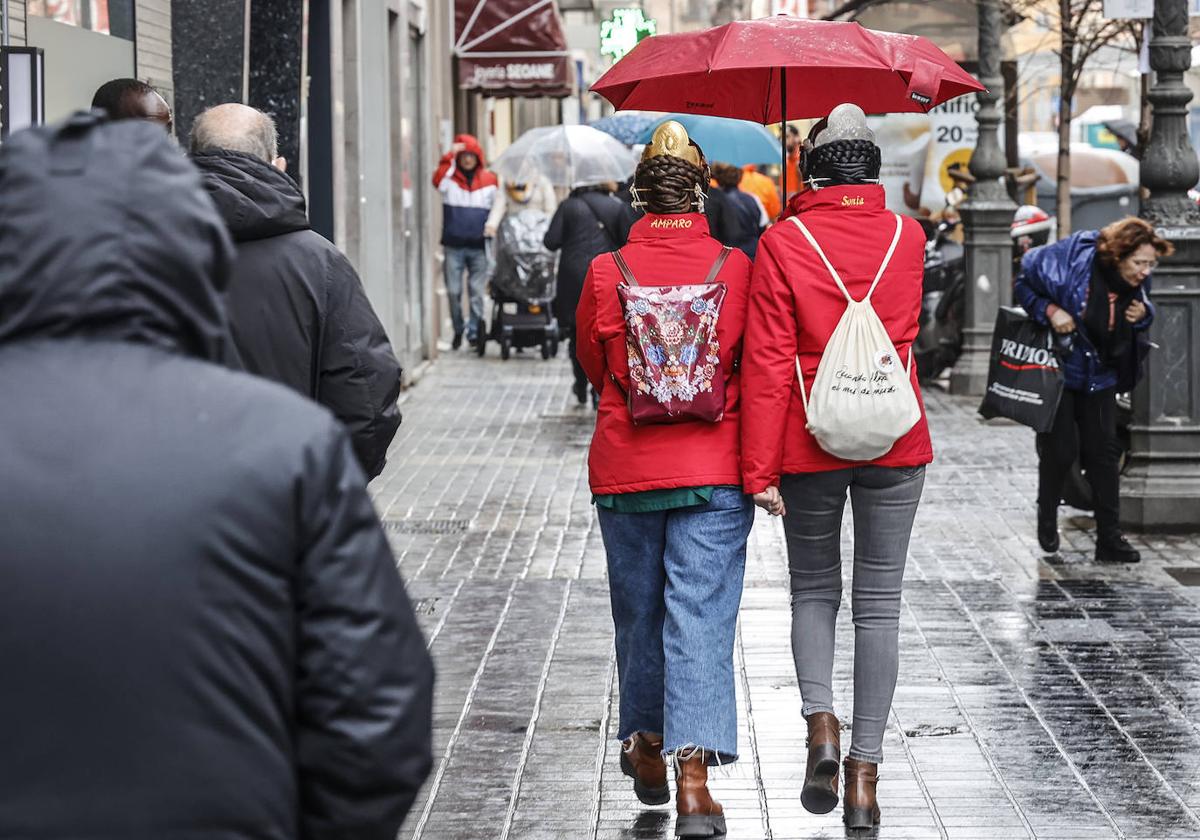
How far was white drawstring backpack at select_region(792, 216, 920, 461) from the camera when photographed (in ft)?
17.2

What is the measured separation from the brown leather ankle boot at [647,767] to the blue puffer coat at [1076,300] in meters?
4.31

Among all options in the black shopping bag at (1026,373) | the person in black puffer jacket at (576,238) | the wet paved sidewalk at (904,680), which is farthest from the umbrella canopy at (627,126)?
the black shopping bag at (1026,373)

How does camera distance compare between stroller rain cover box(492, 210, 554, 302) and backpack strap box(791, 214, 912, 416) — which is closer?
backpack strap box(791, 214, 912, 416)

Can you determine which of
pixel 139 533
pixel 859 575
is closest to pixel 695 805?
pixel 859 575

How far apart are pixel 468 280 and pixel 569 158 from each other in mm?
3259

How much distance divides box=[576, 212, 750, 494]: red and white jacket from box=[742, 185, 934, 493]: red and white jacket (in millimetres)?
62

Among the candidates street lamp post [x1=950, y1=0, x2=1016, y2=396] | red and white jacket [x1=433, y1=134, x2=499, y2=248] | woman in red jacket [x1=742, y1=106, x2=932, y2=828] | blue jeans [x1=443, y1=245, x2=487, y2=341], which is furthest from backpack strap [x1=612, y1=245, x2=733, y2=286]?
blue jeans [x1=443, y1=245, x2=487, y2=341]

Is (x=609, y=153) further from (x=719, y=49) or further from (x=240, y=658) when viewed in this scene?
(x=240, y=658)

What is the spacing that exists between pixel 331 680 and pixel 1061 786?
3.99 m

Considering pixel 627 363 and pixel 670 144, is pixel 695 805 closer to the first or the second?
pixel 627 363

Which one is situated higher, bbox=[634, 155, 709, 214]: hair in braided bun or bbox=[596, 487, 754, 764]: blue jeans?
bbox=[634, 155, 709, 214]: hair in braided bun

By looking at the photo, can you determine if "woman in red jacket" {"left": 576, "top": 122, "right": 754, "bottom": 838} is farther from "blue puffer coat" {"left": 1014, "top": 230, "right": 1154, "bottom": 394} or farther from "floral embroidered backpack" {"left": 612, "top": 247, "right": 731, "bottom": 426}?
"blue puffer coat" {"left": 1014, "top": 230, "right": 1154, "bottom": 394}

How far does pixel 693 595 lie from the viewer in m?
5.27

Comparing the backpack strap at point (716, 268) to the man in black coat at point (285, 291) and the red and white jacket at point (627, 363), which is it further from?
the man in black coat at point (285, 291)
